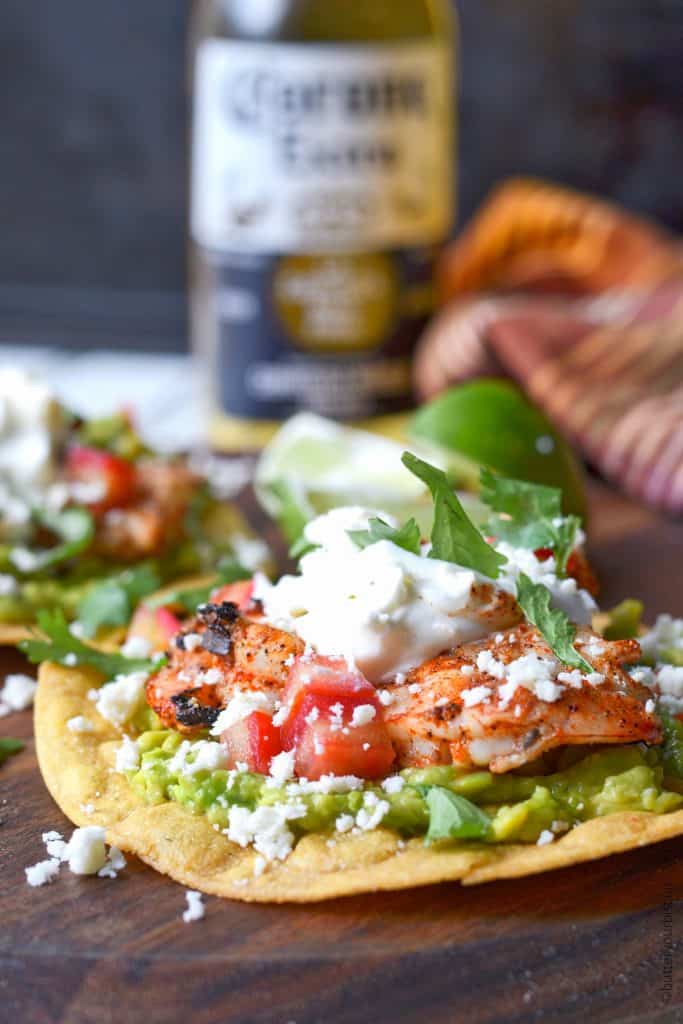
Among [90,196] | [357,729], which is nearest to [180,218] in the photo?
[90,196]

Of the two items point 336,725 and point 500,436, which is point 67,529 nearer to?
point 500,436

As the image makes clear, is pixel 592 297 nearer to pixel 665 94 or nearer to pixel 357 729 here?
pixel 665 94

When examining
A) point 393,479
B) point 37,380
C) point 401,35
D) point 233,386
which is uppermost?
point 401,35

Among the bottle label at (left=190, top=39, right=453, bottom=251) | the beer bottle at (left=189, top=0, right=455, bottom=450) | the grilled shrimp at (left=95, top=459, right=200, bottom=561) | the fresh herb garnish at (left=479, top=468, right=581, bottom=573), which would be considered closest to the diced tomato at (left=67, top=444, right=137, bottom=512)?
the grilled shrimp at (left=95, top=459, right=200, bottom=561)

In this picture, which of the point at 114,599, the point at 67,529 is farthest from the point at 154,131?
the point at 114,599

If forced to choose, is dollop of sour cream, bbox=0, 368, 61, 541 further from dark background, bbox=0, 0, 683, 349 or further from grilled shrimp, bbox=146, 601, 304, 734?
dark background, bbox=0, 0, 683, 349
